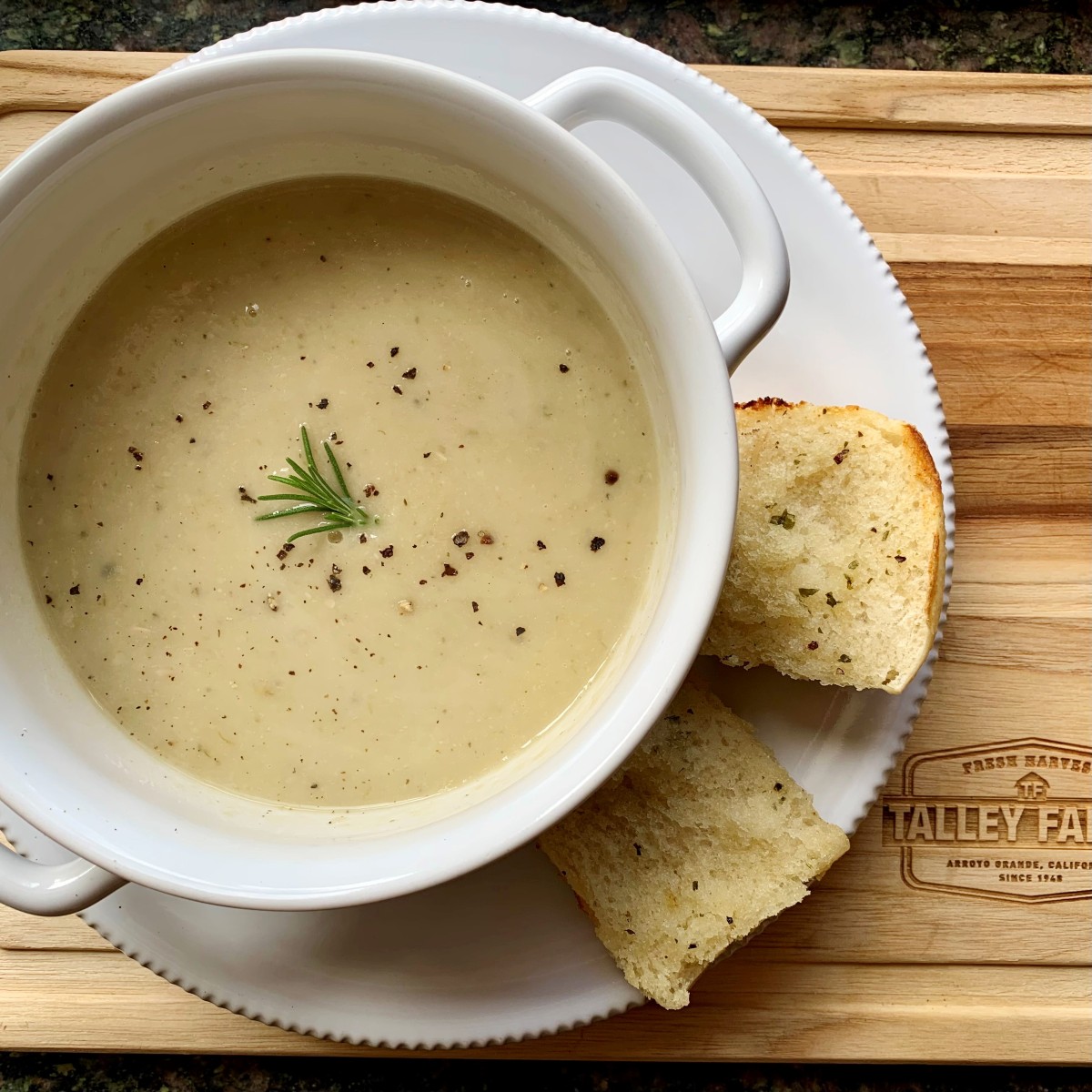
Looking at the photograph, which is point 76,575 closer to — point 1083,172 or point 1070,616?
point 1070,616

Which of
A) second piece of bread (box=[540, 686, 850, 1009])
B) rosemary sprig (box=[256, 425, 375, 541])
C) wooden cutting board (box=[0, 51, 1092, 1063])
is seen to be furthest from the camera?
wooden cutting board (box=[0, 51, 1092, 1063])

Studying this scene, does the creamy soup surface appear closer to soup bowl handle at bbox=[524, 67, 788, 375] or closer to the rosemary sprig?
the rosemary sprig

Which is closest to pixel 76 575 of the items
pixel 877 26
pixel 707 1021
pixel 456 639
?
pixel 456 639

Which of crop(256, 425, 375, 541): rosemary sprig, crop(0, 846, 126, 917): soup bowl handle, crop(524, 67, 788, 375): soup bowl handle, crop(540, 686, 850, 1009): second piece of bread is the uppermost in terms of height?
crop(524, 67, 788, 375): soup bowl handle

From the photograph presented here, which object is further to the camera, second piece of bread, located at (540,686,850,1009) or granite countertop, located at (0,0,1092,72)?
granite countertop, located at (0,0,1092,72)

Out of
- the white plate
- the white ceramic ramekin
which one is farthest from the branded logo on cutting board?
the white ceramic ramekin

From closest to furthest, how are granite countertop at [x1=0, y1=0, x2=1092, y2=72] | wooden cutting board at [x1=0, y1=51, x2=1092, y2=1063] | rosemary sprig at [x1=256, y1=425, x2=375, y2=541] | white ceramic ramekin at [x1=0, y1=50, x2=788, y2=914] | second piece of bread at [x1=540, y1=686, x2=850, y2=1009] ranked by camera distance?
white ceramic ramekin at [x1=0, y1=50, x2=788, y2=914], rosemary sprig at [x1=256, y1=425, x2=375, y2=541], second piece of bread at [x1=540, y1=686, x2=850, y2=1009], wooden cutting board at [x1=0, y1=51, x2=1092, y2=1063], granite countertop at [x1=0, y1=0, x2=1092, y2=72]

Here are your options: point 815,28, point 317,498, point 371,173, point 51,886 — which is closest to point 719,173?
point 371,173

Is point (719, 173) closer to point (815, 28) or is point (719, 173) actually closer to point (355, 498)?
point (355, 498)
